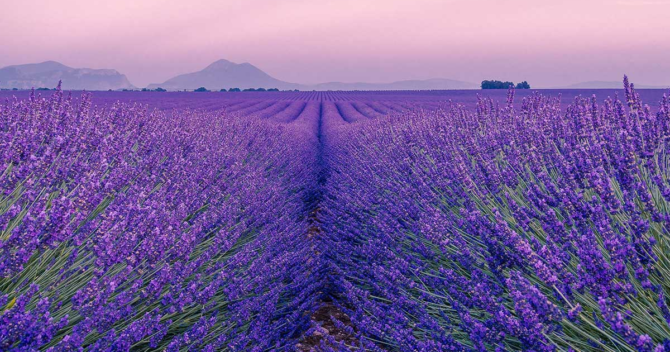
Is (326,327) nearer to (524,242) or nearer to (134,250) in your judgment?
(134,250)

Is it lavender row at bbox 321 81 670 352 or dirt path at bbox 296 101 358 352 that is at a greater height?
lavender row at bbox 321 81 670 352

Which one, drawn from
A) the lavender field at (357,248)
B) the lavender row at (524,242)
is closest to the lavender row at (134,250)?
the lavender field at (357,248)

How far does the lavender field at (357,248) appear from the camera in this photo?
4.21ft

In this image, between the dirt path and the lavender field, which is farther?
the dirt path

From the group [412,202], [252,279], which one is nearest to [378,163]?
[412,202]

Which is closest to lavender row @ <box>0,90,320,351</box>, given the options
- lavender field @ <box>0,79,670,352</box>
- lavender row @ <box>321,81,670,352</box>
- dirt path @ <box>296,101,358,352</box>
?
lavender field @ <box>0,79,670,352</box>

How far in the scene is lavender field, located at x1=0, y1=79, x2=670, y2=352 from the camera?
128 cm

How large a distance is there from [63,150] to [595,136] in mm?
2891

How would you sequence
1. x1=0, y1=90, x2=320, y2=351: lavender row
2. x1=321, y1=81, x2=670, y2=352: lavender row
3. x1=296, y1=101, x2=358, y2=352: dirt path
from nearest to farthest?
x1=321, y1=81, x2=670, y2=352: lavender row
x1=0, y1=90, x2=320, y2=351: lavender row
x1=296, y1=101, x2=358, y2=352: dirt path

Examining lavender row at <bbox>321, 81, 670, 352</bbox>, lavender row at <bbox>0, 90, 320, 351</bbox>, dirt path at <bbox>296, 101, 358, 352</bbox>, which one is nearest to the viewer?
lavender row at <bbox>321, 81, 670, 352</bbox>

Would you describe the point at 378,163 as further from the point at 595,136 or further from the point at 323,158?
the point at 323,158

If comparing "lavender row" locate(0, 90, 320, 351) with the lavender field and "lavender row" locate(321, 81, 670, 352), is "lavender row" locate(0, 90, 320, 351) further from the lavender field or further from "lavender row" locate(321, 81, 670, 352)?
Result: "lavender row" locate(321, 81, 670, 352)

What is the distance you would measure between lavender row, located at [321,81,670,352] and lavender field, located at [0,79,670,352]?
1 centimetres

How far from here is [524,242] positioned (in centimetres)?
130
